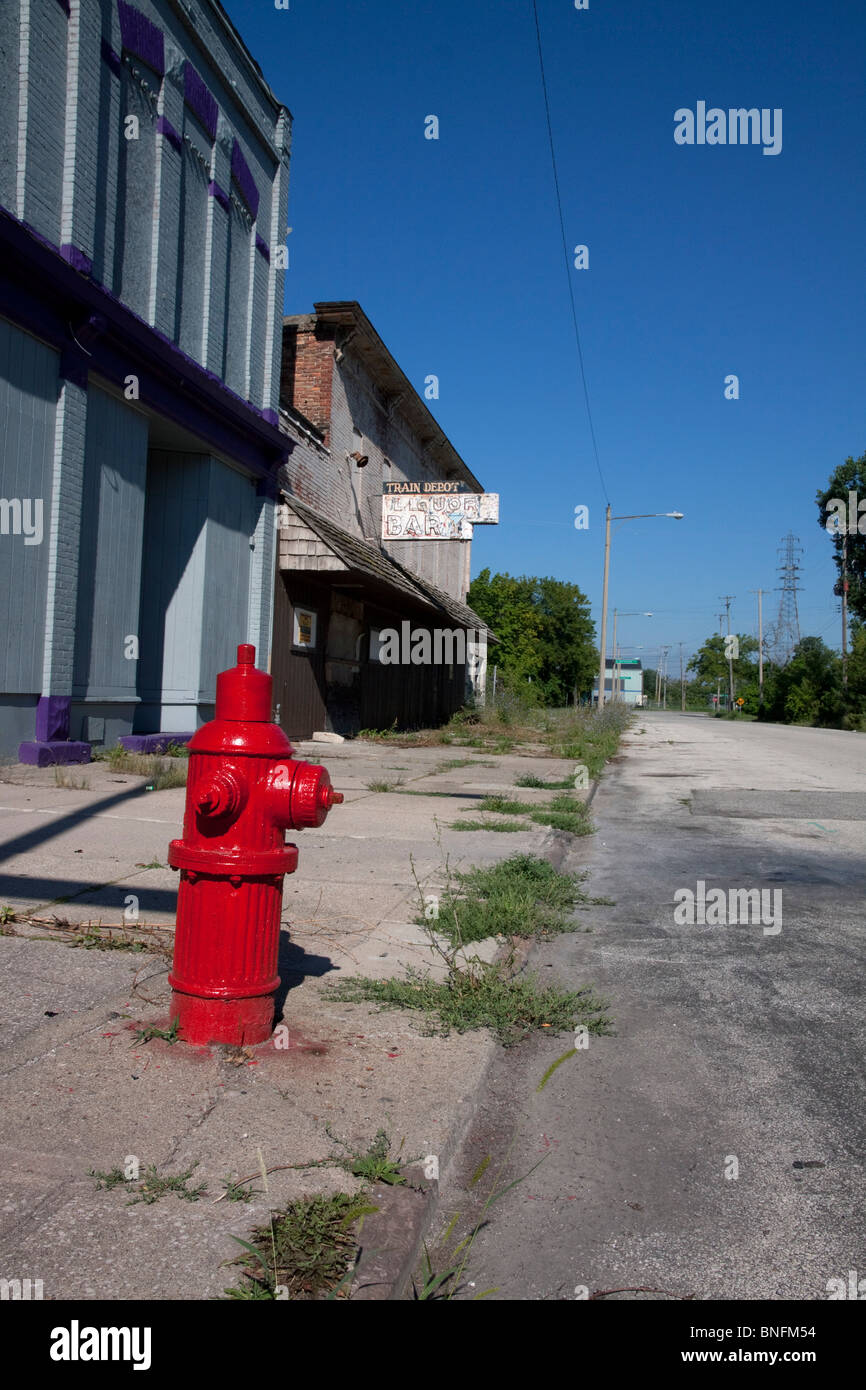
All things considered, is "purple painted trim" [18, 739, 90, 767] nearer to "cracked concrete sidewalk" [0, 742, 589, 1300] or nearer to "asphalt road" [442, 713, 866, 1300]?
"cracked concrete sidewalk" [0, 742, 589, 1300]

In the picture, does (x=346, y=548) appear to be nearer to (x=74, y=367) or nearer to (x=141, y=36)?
(x=74, y=367)

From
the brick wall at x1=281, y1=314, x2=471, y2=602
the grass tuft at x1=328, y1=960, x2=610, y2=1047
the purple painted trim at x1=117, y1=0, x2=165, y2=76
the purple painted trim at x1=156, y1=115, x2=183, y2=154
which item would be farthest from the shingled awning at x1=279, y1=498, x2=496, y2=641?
the grass tuft at x1=328, y1=960, x2=610, y2=1047

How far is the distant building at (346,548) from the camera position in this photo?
15625 millimetres

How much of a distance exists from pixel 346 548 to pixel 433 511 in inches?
176

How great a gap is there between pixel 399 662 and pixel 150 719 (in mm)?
9871

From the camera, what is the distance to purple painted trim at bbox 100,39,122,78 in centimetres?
1022

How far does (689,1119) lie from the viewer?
3.06m

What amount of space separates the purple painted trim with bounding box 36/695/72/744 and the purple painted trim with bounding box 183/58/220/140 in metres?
7.90

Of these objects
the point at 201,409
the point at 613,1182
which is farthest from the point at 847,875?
the point at 201,409

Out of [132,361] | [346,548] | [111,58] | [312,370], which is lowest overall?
[346,548]

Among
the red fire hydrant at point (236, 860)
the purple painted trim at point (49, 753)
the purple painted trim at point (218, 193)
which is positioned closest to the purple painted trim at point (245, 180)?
the purple painted trim at point (218, 193)

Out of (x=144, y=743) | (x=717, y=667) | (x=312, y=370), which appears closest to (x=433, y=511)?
(x=312, y=370)
